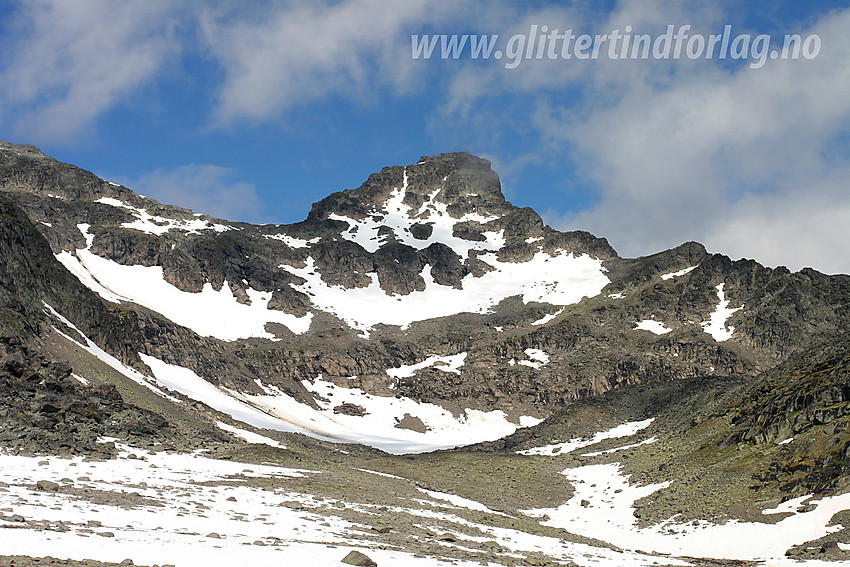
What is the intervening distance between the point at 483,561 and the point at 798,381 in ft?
145

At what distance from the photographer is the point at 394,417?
14475 cm

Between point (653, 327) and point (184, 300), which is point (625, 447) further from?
point (184, 300)

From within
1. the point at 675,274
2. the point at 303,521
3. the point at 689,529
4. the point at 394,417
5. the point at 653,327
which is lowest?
the point at 689,529

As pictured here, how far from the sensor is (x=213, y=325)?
6619 inches

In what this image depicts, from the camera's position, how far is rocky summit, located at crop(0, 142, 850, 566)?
79.2ft

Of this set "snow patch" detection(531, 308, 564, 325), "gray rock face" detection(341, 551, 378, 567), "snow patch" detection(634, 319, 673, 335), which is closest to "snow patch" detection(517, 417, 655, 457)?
"gray rock face" detection(341, 551, 378, 567)

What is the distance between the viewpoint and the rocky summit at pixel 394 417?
24.1 m

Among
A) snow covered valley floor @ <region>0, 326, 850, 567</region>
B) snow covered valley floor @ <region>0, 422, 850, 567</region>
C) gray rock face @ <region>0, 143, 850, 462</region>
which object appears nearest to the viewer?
snow covered valley floor @ <region>0, 422, 850, 567</region>

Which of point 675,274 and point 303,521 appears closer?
point 303,521

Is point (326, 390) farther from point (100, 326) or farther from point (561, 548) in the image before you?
point (561, 548)

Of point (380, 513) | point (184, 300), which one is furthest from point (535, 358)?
point (380, 513)

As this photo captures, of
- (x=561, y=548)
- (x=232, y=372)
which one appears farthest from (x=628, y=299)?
(x=561, y=548)

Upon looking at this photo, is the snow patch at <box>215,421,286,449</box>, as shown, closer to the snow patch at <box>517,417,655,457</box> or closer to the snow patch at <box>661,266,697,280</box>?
the snow patch at <box>517,417,655,457</box>

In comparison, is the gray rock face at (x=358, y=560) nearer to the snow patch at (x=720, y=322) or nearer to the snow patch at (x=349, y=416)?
the snow patch at (x=349, y=416)
